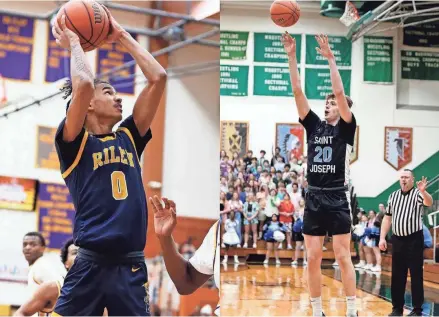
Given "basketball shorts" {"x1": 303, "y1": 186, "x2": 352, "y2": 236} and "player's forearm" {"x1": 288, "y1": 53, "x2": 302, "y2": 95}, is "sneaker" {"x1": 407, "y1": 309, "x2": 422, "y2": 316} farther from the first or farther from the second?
"player's forearm" {"x1": 288, "y1": 53, "x2": 302, "y2": 95}

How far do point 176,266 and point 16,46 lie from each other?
3.67 m

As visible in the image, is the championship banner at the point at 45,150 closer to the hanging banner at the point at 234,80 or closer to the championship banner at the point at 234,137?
the championship banner at the point at 234,137

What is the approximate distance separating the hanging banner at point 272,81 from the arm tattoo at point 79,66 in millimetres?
8600

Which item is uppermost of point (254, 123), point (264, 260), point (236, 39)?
point (236, 39)

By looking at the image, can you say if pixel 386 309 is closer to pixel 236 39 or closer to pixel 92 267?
pixel 92 267

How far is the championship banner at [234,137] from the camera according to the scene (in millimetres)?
10836

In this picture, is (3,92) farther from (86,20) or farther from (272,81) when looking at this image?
(272,81)

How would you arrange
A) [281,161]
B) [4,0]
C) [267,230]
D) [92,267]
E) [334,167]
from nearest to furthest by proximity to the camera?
[92,267] < [334,167] < [4,0] < [267,230] < [281,161]

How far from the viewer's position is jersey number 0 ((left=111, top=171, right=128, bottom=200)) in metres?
2.38

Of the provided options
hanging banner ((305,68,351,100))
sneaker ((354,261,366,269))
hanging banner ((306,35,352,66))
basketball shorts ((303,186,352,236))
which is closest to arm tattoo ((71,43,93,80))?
basketball shorts ((303,186,352,236))

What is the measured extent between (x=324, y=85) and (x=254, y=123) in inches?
60.4

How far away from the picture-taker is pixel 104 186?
7.83 ft

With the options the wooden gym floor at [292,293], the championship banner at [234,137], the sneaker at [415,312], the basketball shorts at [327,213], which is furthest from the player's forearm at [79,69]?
the championship banner at [234,137]

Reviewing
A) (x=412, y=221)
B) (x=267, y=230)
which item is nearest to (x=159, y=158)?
(x=412, y=221)
